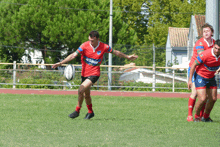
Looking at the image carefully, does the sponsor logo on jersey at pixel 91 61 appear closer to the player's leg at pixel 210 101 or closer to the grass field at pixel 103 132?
the grass field at pixel 103 132

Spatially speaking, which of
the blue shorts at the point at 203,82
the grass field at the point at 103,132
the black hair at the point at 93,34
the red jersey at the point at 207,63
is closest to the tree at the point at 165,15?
the black hair at the point at 93,34

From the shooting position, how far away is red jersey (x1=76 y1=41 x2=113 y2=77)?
341 inches

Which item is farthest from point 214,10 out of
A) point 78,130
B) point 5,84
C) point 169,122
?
A: point 5,84

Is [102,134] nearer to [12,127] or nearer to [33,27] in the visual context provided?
[12,127]

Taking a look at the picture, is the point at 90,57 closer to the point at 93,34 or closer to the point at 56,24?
the point at 93,34

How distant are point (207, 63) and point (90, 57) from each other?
2463 millimetres

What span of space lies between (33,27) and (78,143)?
31.1 m

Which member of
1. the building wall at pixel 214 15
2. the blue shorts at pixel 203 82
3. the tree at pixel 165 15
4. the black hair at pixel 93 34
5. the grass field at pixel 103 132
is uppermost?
the tree at pixel 165 15

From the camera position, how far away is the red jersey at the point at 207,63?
7750 millimetres

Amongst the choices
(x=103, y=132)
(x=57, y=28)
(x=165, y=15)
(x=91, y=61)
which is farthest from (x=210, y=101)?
(x=165, y=15)

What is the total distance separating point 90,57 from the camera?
870 centimetres

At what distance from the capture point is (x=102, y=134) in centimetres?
646

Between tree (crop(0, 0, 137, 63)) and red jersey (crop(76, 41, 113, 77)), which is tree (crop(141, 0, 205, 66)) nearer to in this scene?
tree (crop(0, 0, 137, 63))

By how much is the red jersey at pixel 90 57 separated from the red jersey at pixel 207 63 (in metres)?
2.12
